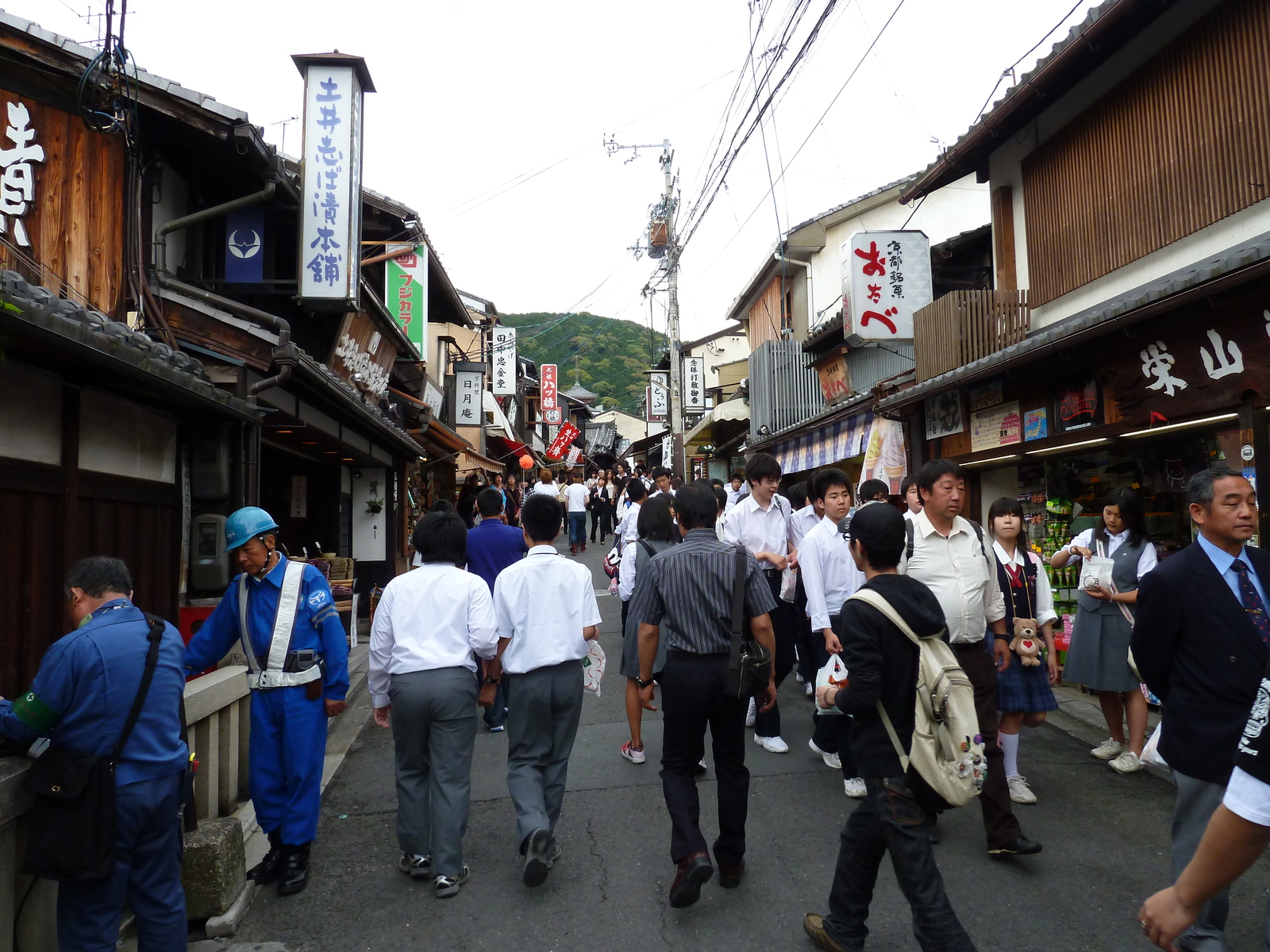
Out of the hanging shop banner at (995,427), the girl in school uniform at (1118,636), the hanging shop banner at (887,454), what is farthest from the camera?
the hanging shop banner at (887,454)

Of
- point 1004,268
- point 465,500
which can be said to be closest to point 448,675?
point 1004,268

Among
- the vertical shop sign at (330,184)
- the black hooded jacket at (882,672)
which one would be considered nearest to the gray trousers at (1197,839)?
the black hooded jacket at (882,672)

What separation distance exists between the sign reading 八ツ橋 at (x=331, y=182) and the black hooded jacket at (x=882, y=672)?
24.7 ft

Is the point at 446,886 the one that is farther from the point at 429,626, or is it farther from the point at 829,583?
the point at 829,583

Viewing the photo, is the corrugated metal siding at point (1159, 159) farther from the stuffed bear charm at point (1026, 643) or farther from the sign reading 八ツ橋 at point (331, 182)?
the sign reading 八ツ橋 at point (331, 182)

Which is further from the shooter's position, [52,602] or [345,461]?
[345,461]

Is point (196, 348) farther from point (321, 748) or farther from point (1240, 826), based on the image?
point (1240, 826)

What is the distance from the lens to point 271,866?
455 cm

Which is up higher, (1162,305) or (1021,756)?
(1162,305)

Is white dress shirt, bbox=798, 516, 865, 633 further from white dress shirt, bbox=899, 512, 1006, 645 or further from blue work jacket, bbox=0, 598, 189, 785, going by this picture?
blue work jacket, bbox=0, 598, 189, 785

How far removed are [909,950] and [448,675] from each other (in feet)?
8.72

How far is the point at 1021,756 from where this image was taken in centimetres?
638

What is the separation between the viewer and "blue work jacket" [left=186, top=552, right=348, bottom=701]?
4.51 m

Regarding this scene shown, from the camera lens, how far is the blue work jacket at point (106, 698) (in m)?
3.18
